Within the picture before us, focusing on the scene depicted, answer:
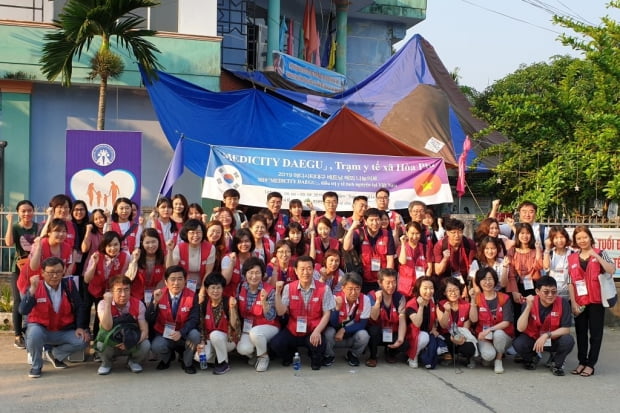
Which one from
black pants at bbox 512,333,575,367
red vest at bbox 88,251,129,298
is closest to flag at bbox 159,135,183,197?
red vest at bbox 88,251,129,298

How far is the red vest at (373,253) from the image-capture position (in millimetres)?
7578

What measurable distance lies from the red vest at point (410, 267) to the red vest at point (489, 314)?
735 millimetres

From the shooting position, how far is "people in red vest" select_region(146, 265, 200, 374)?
21.0 ft

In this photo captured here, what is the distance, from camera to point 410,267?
24.3 feet

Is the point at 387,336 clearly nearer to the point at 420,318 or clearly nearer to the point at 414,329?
the point at 414,329

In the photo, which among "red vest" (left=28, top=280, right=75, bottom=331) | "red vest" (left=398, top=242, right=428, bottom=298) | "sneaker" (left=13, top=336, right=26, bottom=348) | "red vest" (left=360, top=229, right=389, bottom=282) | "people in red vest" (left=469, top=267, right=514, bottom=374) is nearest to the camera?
"red vest" (left=28, top=280, right=75, bottom=331)

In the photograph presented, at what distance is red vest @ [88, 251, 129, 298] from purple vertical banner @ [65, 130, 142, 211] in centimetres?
197

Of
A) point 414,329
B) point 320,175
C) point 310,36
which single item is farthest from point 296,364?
point 310,36

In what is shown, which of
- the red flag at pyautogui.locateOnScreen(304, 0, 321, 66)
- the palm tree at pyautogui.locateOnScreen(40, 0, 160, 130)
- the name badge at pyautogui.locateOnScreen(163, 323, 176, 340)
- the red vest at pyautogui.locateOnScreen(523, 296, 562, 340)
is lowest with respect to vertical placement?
the name badge at pyautogui.locateOnScreen(163, 323, 176, 340)

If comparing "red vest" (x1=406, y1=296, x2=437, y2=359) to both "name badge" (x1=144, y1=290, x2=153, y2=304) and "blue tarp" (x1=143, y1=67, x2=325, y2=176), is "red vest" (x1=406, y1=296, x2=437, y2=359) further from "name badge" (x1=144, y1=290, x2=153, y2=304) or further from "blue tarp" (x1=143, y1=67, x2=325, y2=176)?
"blue tarp" (x1=143, y1=67, x2=325, y2=176)

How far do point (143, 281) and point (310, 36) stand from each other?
453 inches

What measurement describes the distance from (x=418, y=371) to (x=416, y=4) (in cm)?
1468

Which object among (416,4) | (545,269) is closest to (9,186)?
(545,269)

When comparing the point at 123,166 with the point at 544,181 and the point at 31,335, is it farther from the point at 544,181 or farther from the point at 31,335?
the point at 544,181
